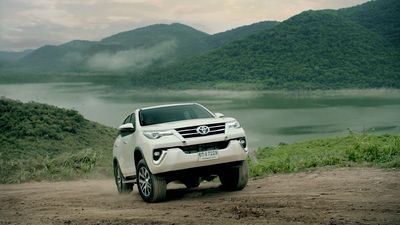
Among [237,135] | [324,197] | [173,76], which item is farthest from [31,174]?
[173,76]

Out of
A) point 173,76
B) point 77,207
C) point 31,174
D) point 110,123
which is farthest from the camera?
point 173,76

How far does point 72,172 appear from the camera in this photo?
2144 centimetres

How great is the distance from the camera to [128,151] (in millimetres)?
9820

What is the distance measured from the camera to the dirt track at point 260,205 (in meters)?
6.46

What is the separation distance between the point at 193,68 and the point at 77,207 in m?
192

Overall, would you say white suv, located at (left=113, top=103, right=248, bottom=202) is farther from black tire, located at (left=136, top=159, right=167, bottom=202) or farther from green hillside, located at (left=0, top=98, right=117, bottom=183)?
green hillside, located at (left=0, top=98, right=117, bottom=183)

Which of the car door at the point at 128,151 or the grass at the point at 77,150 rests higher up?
the car door at the point at 128,151

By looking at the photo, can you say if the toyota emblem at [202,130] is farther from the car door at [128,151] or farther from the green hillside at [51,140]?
the green hillside at [51,140]

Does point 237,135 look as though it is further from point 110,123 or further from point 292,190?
point 110,123

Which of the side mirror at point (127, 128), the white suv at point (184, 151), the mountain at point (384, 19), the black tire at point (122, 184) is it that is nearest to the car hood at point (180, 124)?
the white suv at point (184, 151)

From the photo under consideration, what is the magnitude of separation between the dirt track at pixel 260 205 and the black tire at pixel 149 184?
0.64 feet

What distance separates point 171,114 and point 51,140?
30.5 m

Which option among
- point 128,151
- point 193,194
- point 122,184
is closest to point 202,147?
point 193,194

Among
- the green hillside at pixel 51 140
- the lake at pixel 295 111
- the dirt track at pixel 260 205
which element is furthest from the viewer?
the lake at pixel 295 111
